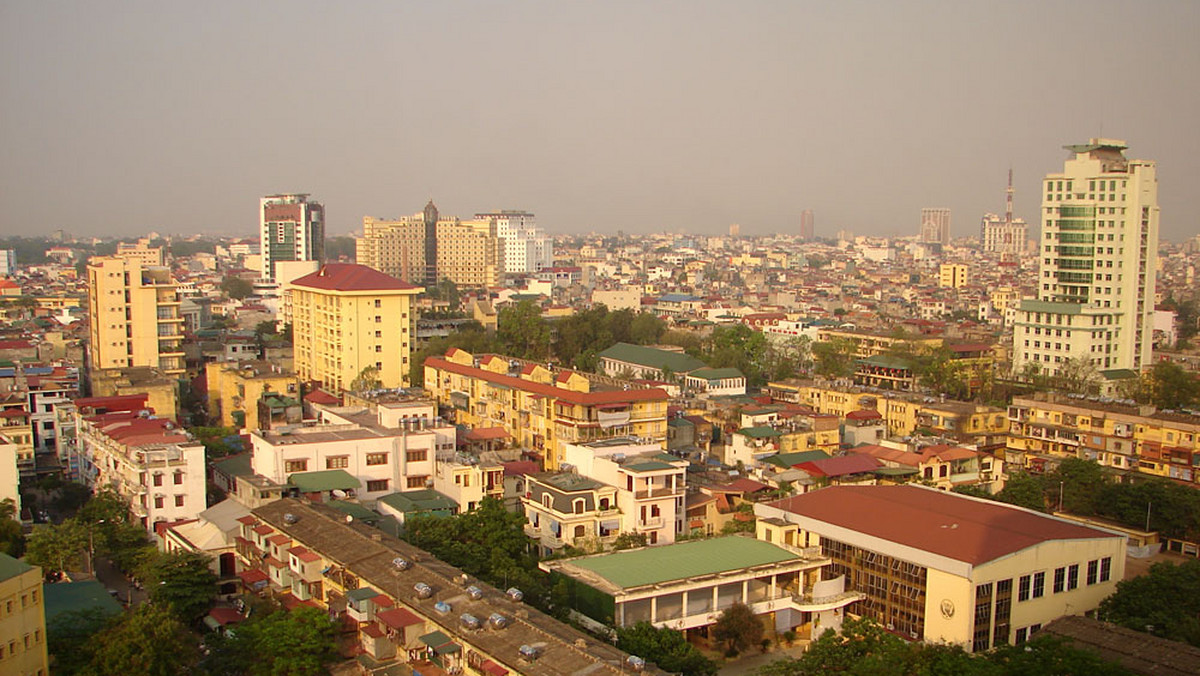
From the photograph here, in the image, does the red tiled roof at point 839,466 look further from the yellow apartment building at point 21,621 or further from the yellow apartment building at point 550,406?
the yellow apartment building at point 21,621

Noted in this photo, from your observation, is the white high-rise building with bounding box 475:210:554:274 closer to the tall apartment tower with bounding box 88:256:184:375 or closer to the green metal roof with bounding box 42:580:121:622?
the tall apartment tower with bounding box 88:256:184:375

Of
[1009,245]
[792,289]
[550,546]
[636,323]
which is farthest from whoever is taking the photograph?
[1009,245]

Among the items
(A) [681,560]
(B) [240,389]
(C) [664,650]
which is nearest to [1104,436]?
(A) [681,560]

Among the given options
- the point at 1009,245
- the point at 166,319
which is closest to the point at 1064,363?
the point at 166,319

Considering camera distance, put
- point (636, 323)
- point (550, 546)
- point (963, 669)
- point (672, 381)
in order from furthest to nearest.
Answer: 1. point (636, 323)
2. point (672, 381)
3. point (550, 546)
4. point (963, 669)

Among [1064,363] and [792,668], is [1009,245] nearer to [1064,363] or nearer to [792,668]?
[1064,363]

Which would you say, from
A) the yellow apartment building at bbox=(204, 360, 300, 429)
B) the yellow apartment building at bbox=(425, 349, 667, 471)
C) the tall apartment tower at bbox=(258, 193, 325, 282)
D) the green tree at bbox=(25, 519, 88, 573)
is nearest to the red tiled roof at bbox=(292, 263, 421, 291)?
the yellow apartment building at bbox=(204, 360, 300, 429)

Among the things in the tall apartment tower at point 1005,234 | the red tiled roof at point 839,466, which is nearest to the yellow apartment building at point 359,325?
the red tiled roof at point 839,466
